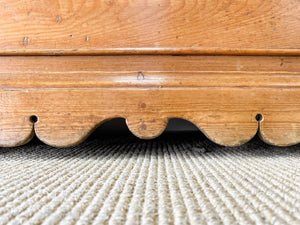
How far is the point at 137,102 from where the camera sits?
0.47 metres

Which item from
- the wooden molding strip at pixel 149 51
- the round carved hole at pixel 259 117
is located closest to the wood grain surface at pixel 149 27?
the wooden molding strip at pixel 149 51

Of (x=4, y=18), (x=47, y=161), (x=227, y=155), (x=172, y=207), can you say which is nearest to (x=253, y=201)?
(x=172, y=207)

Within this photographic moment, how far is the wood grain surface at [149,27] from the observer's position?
0.48 meters

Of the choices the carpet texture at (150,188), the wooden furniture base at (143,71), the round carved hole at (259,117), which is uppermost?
the wooden furniture base at (143,71)

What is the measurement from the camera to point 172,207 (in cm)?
24

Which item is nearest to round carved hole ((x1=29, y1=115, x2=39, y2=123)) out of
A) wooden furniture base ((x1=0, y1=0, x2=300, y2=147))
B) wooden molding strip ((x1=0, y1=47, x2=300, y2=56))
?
wooden furniture base ((x1=0, y1=0, x2=300, y2=147))

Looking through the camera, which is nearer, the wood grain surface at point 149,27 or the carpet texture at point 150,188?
the carpet texture at point 150,188

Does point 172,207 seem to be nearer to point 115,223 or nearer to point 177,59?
point 115,223

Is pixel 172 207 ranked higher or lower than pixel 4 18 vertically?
lower

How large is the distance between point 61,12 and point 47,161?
0.31m

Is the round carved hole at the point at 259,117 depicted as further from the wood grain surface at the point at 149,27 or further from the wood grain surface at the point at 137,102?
the wood grain surface at the point at 149,27

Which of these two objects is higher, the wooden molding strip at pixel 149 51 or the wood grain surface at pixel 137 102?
the wooden molding strip at pixel 149 51

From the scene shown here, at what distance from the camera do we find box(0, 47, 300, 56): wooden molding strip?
1.56 ft

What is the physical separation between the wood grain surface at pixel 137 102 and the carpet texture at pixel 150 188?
59 mm
